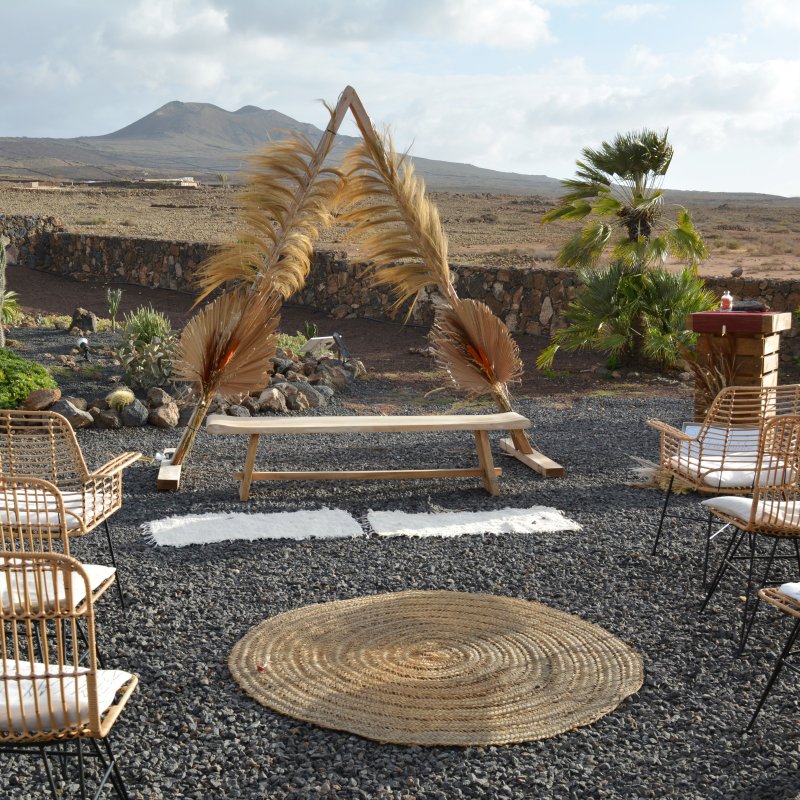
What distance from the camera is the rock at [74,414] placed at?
286 inches

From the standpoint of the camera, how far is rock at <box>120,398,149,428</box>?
7406mm

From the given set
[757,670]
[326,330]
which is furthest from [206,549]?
[326,330]

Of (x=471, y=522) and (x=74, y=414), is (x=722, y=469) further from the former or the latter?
(x=74, y=414)

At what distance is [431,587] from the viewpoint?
13.8 feet

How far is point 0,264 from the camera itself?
10.1 m

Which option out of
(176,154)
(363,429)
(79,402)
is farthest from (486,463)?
(176,154)

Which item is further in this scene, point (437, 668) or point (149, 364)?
point (149, 364)

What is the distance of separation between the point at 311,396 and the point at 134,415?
1.67 metres

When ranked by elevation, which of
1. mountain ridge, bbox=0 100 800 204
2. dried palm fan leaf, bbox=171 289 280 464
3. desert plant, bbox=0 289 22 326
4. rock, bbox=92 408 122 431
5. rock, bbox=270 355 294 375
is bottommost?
rock, bbox=92 408 122 431

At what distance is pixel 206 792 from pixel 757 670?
194 centimetres

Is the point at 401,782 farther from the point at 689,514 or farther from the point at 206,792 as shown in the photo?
the point at 689,514

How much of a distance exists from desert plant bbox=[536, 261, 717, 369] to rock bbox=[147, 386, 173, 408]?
3.89m

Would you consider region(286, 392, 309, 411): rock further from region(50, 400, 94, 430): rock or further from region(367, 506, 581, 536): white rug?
region(367, 506, 581, 536): white rug

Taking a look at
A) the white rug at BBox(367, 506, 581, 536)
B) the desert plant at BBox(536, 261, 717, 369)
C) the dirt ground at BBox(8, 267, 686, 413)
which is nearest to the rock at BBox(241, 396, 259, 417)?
the dirt ground at BBox(8, 267, 686, 413)
